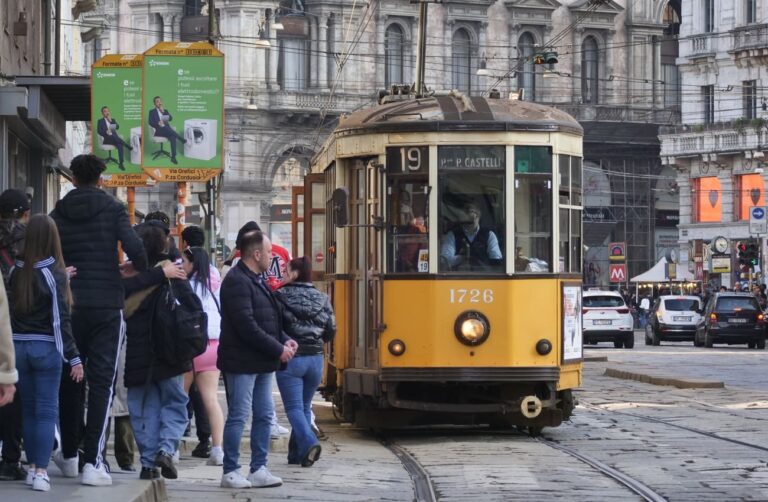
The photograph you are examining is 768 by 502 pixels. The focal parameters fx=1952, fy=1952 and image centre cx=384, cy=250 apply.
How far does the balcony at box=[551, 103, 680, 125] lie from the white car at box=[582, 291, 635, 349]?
1130 inches

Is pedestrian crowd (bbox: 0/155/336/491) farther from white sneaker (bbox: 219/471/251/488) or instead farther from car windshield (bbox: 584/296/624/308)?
car windshield (bbox: 584/296/624/308)

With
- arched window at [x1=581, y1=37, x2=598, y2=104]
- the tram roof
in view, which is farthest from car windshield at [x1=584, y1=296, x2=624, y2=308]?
arched window at [x1=581, y1=37, x2=598, y2=104]

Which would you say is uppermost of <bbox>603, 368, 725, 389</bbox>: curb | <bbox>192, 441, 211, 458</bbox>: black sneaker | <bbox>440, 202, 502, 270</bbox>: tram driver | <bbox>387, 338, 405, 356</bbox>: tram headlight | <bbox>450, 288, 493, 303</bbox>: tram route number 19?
<bbox>440, 202, 502, 270</bbox>: tram driver

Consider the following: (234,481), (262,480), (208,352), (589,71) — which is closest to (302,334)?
(208,352)

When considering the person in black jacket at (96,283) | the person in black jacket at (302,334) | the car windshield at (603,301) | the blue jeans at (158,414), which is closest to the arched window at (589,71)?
the car windshield at (603,301)

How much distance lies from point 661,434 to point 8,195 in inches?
310

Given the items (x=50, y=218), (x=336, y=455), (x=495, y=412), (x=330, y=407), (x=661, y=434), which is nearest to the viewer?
(x=50, y=218)

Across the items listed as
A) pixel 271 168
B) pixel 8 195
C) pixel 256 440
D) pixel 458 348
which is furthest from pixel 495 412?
pixel 271 168

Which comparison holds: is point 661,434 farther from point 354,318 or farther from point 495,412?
point 354,318

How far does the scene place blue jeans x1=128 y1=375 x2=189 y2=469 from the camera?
11.4 metres

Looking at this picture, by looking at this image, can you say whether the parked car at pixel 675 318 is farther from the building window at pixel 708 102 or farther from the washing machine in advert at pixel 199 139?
the washing machine in advert at pixel 199 139

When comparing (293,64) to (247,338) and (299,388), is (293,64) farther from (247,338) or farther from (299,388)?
(247,338)

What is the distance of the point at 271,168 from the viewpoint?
7056 cm

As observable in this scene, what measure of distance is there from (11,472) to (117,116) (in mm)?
7785
